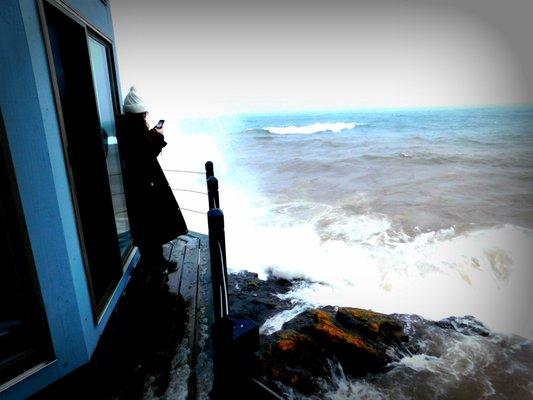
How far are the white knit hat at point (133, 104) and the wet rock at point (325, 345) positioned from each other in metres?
3.31

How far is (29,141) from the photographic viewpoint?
5.70 ft

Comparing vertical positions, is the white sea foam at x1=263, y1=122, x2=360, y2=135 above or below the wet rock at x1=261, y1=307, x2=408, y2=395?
above

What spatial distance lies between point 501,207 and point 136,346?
17.3 m

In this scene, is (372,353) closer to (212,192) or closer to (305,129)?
(212,192)

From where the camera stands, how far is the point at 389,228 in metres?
11.7

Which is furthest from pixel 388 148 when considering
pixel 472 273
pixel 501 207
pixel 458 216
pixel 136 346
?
pixel 136 346

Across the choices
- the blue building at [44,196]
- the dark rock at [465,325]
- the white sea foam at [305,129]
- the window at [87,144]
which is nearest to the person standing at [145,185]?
the window at [87,144]

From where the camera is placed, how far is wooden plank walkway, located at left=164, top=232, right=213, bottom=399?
7.61 ft

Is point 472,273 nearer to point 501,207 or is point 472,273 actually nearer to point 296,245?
point 296,245

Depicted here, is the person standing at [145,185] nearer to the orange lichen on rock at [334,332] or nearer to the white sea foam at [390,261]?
the white sea foam at [390,261]

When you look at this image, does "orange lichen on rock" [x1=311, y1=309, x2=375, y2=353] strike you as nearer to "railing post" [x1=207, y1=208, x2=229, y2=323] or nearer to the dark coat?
the dark coat

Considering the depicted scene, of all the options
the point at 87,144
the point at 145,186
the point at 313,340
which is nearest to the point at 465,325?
the point at 313,340

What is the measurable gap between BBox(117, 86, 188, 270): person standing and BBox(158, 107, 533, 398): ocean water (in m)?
2.26

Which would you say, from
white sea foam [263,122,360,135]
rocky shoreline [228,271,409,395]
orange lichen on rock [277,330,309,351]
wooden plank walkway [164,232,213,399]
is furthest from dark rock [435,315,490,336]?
white sea foam [263,122,360,135]
